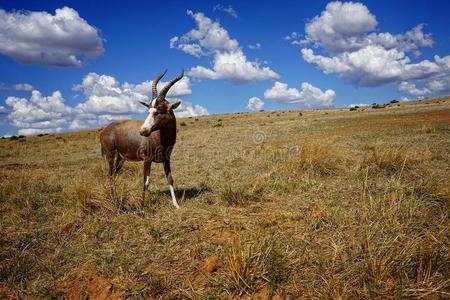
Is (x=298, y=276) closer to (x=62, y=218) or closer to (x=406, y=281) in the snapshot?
(x=406, y=281)

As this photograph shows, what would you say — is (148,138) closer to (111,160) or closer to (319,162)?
(111,160)

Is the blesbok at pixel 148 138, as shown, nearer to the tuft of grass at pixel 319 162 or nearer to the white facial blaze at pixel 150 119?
the white facial blaze at pixel 150 119

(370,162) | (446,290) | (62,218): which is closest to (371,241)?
(446,290)

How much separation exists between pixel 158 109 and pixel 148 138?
0.91 metres

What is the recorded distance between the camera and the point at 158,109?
704 cm

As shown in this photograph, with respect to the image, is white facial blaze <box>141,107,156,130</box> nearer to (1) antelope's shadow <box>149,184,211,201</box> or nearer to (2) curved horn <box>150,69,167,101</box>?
(2) curved horn <box>150,69,167,101</box>

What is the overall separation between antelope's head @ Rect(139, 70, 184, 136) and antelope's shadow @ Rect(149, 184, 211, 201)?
187 cm

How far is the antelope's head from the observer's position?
6852mm

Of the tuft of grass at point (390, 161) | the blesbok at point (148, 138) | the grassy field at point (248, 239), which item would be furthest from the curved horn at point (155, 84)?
the tuft of grass at point (390, 161)

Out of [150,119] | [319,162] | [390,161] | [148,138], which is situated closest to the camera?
[150,119]

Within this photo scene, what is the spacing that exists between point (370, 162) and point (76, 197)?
7586 millimetres

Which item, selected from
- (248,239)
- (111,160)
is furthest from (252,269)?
(111,160)

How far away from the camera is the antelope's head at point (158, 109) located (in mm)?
6852

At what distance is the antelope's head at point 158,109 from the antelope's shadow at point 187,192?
6.13ft
